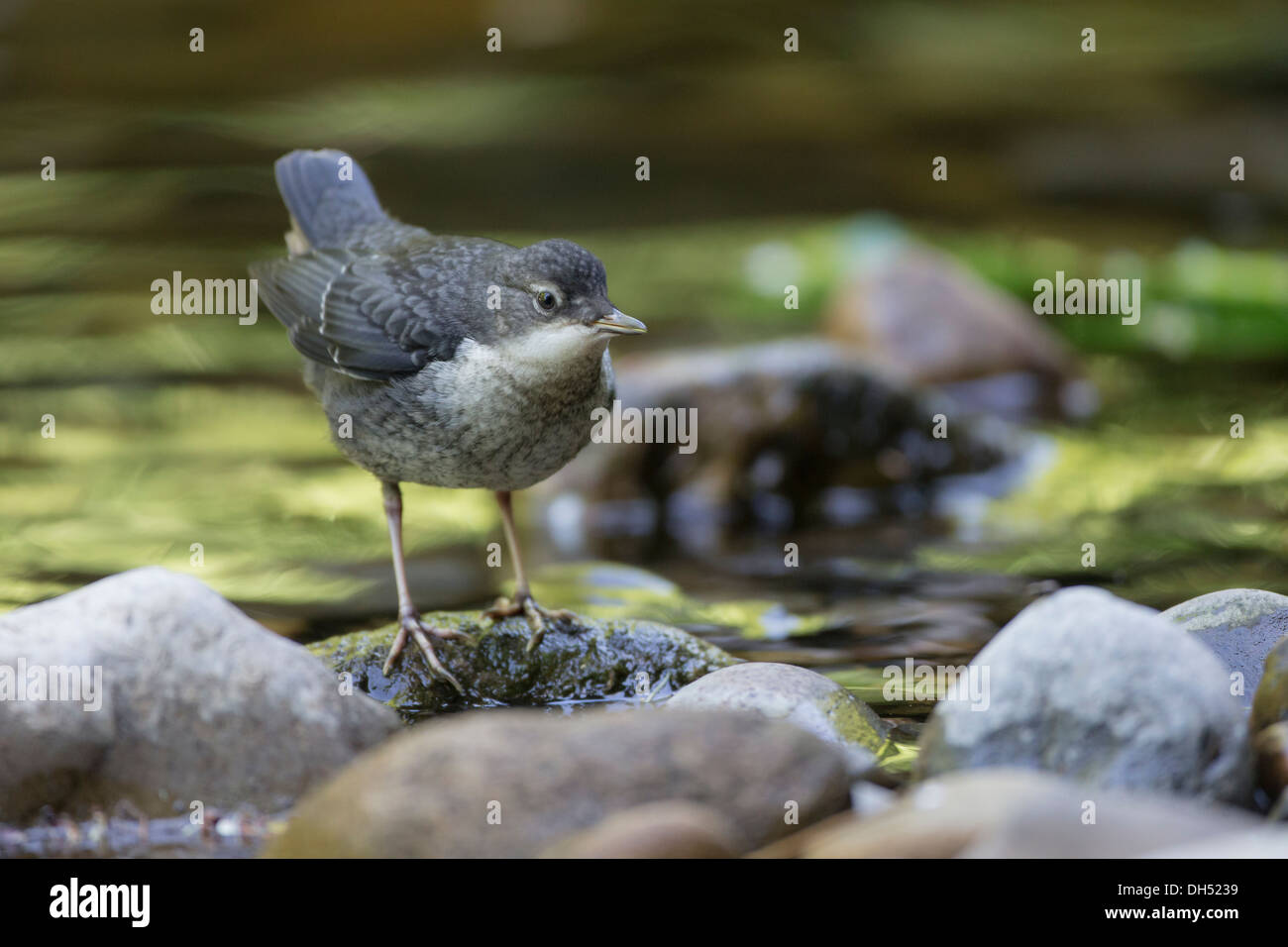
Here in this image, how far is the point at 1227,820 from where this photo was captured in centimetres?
353

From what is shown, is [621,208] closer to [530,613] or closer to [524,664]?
[530,613]

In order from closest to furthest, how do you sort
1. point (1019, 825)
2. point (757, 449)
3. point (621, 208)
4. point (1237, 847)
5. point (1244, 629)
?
point (1237, 847) → point (1019, 825) → point (1244, 629) → point (757, 449) → point (621, 208)

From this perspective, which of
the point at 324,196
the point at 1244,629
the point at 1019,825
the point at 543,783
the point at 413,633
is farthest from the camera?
the point at 324,196

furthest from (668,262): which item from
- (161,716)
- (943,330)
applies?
(161,716)

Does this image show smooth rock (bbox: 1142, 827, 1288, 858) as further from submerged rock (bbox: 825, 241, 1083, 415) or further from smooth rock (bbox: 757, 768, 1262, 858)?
submerged rock (bbox: 825, 241, 1083, 415)

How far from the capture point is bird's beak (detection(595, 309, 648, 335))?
4793 mm

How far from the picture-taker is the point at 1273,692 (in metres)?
4.38

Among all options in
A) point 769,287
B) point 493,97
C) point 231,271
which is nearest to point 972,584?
point 769,287

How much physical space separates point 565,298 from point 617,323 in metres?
0.23

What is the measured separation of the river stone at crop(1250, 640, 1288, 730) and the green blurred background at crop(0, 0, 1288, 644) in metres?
2.50

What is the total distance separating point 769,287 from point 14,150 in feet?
22.3

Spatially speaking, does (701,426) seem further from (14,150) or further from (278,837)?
(14,150)

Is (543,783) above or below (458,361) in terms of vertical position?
below

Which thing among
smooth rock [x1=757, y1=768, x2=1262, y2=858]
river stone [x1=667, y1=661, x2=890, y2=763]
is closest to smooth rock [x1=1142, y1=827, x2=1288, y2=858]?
smooth rock [x1=757, y1=768, x2=1262, y2=858]
